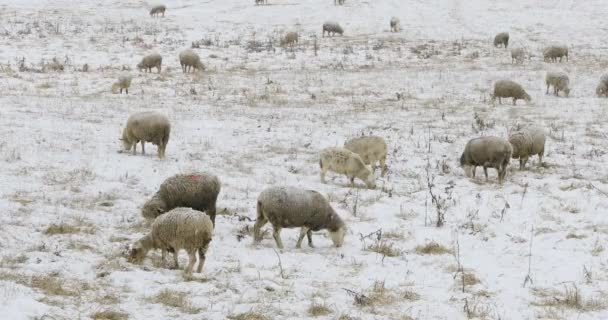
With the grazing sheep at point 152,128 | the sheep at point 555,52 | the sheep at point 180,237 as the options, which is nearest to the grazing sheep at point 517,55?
the sheep at point 555,52

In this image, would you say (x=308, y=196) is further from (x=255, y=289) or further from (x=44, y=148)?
(x=44, y=148)

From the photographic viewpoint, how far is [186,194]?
9391 millimetres

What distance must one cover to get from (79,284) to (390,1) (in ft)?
165

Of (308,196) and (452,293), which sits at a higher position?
(308,196)

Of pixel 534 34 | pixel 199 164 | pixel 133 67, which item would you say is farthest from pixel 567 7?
pixel 199 164

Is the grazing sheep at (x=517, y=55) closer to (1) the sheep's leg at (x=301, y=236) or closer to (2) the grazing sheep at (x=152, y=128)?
(2) the grazing sheep at (x=152, y=128)

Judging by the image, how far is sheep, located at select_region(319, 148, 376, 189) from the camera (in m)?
13.1

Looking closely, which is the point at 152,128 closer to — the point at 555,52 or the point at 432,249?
the point at 432,249

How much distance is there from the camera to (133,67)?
28.8 meters

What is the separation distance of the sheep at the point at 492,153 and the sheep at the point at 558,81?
12.0m

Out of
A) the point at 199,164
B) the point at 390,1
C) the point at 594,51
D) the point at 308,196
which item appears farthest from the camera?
the point at 390,1

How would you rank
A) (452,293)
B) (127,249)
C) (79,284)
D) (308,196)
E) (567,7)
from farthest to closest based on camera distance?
(567,7) → (308,196) → (127,249) → (452,293) → (79,284)

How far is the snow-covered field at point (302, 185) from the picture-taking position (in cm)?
712

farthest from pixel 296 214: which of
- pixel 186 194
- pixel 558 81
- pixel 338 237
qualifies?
pixel 558 81
